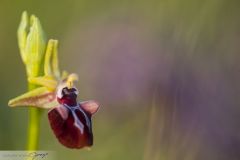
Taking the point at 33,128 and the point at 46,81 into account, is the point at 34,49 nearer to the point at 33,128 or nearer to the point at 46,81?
the point at 46,81

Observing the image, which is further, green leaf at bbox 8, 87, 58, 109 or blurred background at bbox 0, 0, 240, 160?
blurred background at bbox 0, 0, 240, 160

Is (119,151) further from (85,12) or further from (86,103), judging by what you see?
(85,12)

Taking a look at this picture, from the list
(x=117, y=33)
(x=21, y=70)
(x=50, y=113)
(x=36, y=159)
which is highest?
(x=117, y=33)

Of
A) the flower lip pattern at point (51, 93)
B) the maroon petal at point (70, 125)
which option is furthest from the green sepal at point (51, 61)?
the maroon petal at point (70, 125)

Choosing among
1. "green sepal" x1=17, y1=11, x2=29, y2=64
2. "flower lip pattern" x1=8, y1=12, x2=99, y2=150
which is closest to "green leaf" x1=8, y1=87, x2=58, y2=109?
"flower lip pattern" x1=8, y1=12, x2=99, y2=150

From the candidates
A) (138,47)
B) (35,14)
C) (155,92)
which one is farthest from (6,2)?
(155,92)

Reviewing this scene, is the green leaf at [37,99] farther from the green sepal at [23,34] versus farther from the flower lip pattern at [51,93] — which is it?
the green sepal at [23,34]

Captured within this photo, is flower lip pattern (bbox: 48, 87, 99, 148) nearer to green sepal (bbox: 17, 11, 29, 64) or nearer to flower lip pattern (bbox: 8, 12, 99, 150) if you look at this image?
flower lip pattern (bbox: 8, 12, 99, 150)
